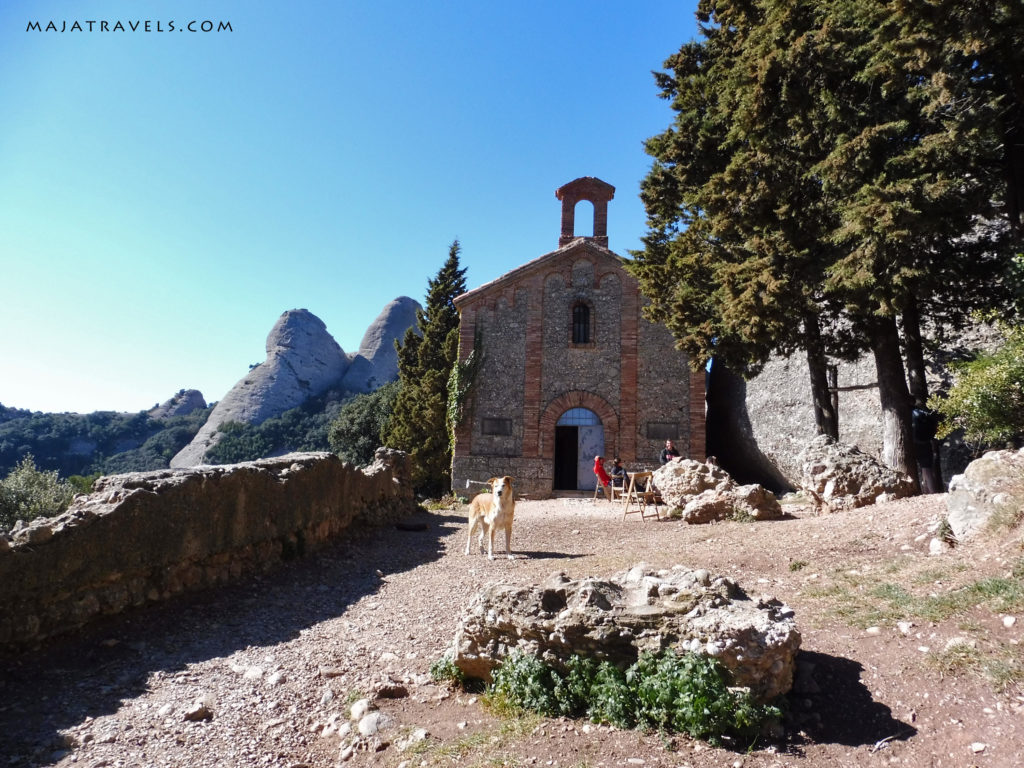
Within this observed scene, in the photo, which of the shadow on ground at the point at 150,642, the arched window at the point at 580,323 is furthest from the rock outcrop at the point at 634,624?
the arched window at the point at 580,323

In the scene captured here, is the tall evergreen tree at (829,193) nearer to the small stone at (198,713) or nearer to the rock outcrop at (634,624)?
the rock outcrop at (634,624)

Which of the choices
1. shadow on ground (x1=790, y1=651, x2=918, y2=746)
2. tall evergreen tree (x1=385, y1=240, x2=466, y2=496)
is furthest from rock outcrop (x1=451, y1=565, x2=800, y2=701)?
tall evergreen tree (x1=385, y1=240, x2=466, y2=496)

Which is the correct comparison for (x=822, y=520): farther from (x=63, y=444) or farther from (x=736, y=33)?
(x=63, y=444)

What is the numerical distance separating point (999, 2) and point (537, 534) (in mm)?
9556

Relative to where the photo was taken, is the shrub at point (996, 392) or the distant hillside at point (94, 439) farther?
the distant hillside at point (94, 439)

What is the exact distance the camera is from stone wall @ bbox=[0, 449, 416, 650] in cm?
493

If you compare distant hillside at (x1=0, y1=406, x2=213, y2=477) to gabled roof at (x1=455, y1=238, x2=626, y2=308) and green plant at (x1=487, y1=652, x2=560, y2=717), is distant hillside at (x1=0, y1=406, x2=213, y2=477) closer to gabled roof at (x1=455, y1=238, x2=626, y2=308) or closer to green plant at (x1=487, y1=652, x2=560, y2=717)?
gabled roof at (x1=455, y1=238, x2=626, y2=308)

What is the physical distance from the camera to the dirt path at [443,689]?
11.0 feet

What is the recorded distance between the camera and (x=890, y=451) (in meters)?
9.88

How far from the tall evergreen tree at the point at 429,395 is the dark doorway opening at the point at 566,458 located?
152 inches

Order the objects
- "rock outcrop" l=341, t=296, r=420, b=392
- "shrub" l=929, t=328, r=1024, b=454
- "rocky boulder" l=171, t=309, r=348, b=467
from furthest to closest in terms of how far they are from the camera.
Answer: "rock outcrop" l=341, t=296, r=420, b=392
"rocky boulder" l=171, t=309, r=348, b=467
"shrub" l=929, t=328, r=1024, b=454

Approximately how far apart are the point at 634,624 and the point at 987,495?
4186 millimetres

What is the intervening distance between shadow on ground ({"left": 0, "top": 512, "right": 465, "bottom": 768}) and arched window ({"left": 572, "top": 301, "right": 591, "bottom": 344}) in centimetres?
1271

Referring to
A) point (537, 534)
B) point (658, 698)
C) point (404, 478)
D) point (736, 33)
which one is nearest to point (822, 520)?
point (537, 534)
